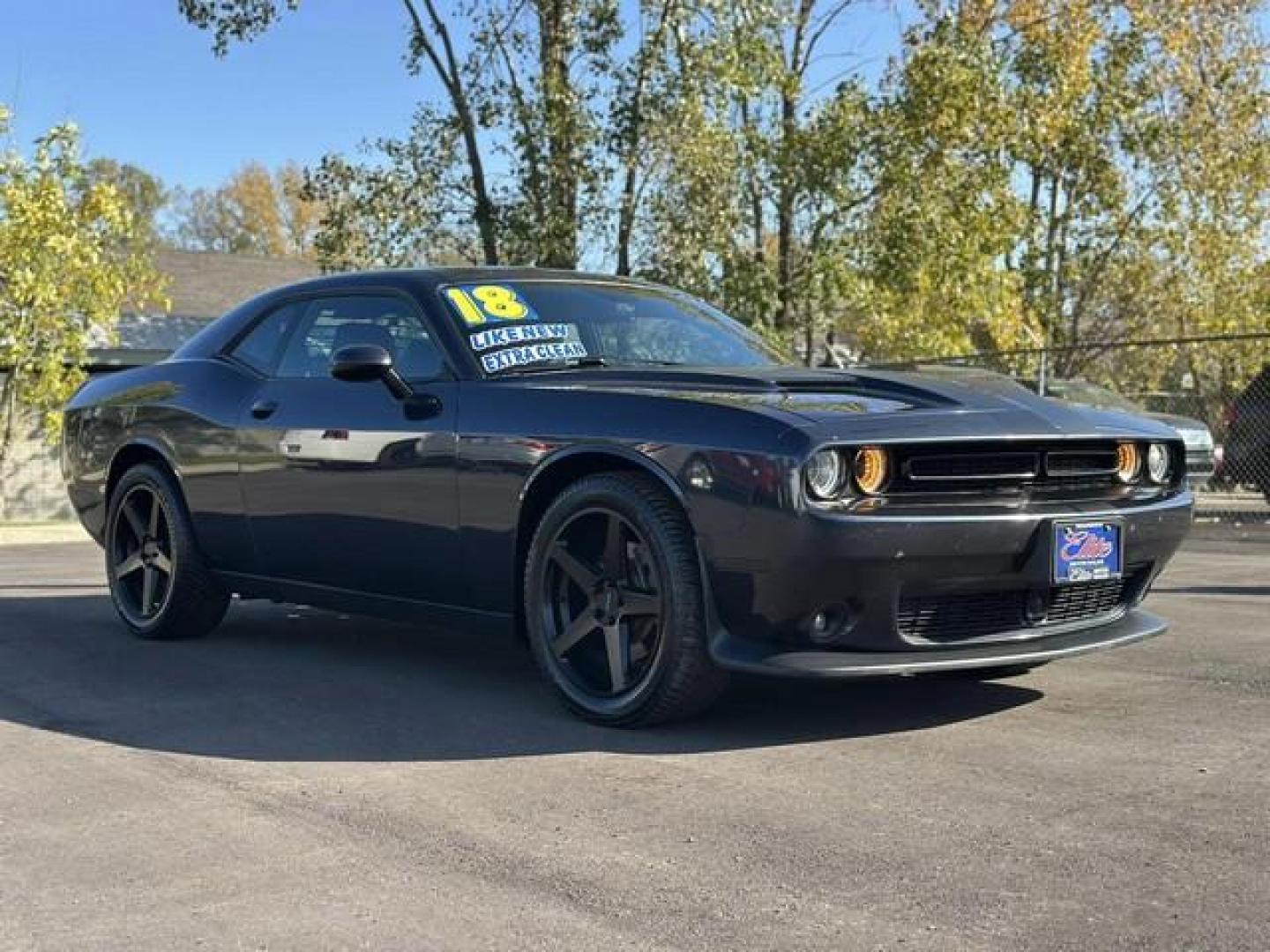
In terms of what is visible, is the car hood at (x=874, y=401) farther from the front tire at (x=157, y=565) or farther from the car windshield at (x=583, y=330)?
the front tire at (x=157, y=565)

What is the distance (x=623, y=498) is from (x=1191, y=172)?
901 inches

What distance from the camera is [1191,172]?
24781 millimetres

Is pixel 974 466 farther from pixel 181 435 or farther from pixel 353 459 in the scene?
pixel 181 435

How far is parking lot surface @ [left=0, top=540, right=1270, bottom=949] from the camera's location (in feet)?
9.65

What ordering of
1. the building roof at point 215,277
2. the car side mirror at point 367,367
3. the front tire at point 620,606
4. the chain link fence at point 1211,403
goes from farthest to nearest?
the building roof at point 215,277 < the chain link fence at point 1211,403 < the car side mirror at point 367,367 < the front tire at point 620,606

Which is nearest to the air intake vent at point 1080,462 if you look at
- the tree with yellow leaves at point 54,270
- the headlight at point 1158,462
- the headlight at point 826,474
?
the headlight at point 1158,462

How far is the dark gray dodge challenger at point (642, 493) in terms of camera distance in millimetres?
Result: 4199

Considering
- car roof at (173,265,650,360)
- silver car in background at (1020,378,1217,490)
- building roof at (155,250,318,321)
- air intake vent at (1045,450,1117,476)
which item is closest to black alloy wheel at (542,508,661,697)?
car roof at (173,265,650,360)

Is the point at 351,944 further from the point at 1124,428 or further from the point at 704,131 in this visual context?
the point at 704,131

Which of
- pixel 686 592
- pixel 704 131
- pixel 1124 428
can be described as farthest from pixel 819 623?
pixel 704 131

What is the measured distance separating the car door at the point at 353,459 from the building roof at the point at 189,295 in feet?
48.5

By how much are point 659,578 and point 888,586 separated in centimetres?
67

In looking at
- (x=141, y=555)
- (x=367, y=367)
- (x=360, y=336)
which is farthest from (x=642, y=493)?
(x=141, y=555)

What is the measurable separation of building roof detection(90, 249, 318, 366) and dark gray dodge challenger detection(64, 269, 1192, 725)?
1504cm
